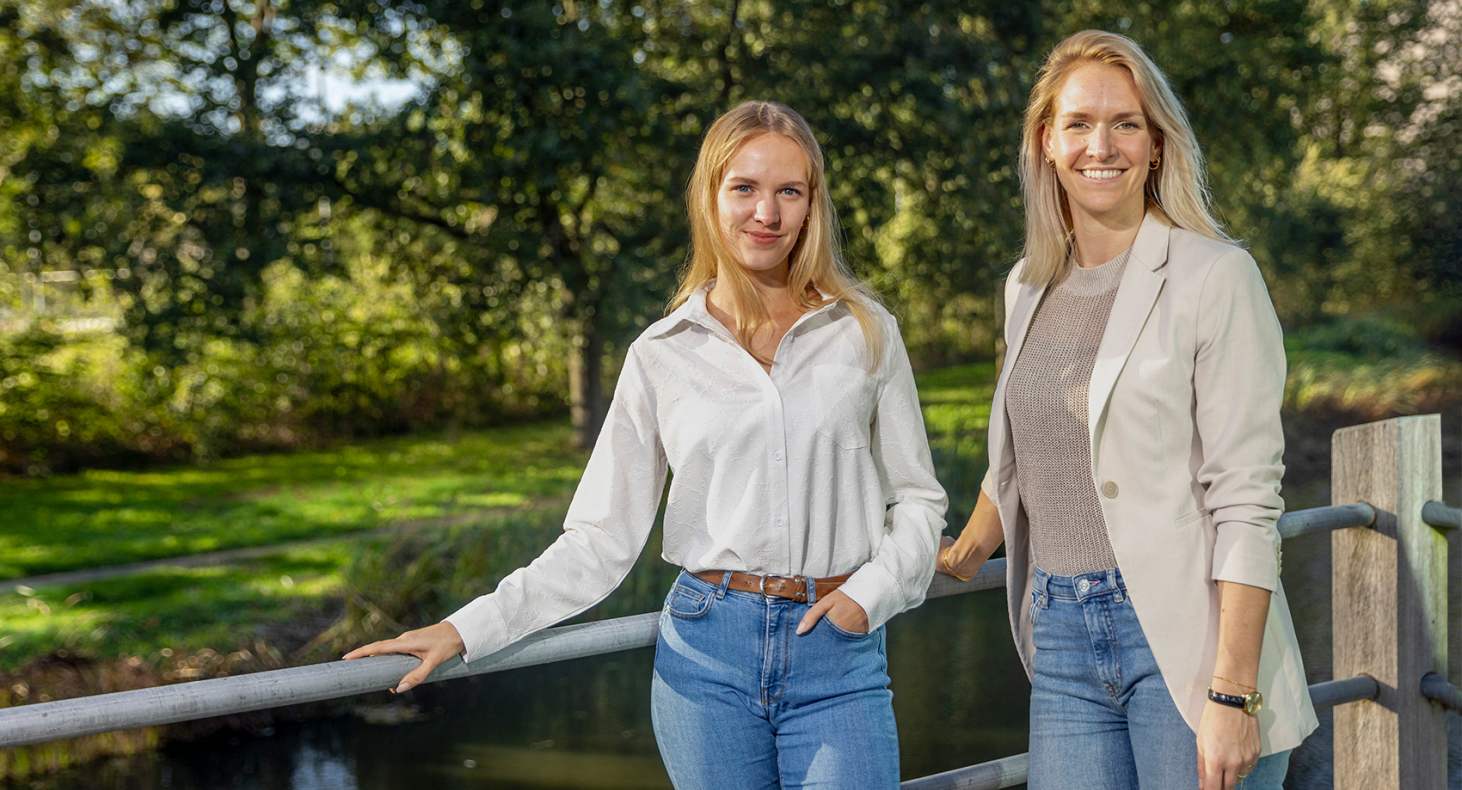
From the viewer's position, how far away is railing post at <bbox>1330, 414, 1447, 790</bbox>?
274 cm

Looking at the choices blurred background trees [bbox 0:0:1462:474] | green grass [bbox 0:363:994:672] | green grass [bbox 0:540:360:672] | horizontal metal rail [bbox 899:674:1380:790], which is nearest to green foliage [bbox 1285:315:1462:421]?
blurred background trees [bbox 0:0:1462:474]

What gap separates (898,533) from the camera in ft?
6.22

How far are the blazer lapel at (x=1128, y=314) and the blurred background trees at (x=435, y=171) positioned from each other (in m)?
7.70

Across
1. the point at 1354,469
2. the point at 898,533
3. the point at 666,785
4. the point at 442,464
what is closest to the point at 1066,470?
the point at 898,533

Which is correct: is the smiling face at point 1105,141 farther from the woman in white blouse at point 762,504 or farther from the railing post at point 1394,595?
the railing post at point 1394,595

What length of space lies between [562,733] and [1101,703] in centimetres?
570

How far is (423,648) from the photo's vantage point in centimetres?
179

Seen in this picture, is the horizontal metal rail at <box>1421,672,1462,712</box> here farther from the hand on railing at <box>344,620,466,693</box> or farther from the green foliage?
the green foliage

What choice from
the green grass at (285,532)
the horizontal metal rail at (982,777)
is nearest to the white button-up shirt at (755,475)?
the horizontal metal rail at (982,777)

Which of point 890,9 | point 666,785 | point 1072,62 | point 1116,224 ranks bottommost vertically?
point 666,785

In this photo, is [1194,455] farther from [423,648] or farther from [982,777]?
[423,648]

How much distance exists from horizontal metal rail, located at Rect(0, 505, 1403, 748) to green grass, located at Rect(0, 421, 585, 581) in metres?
8.25

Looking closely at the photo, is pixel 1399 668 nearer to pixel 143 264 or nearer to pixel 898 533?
pixel 898 533

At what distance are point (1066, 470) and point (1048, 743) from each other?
374 millimetres
